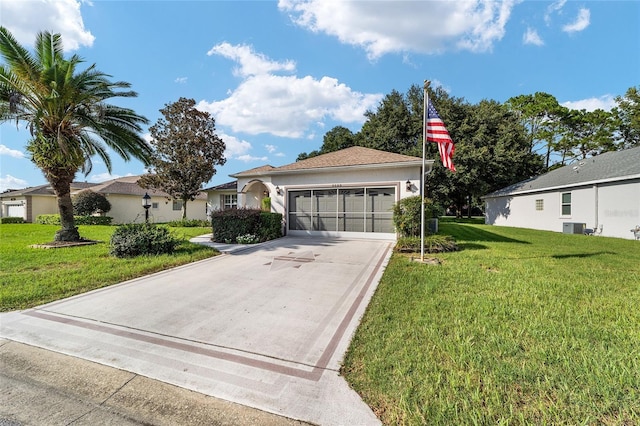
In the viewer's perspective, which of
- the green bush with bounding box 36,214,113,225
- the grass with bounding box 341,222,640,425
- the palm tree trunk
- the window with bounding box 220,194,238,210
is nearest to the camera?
the grass with bounding box 341,222,640,425

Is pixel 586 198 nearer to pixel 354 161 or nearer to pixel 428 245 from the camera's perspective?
pixel 428 245

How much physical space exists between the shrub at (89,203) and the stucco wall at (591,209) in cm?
3215

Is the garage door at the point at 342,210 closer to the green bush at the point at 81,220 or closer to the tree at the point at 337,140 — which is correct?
the green bush at the point at 81,220

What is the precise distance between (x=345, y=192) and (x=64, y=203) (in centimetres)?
1118

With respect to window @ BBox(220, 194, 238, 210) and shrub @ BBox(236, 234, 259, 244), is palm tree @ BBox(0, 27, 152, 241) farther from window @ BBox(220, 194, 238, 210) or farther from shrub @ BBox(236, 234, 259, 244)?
window @ BBox(220, 194, 238, 210)

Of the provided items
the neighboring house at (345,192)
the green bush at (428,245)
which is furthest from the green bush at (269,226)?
the green bush at (428,245)

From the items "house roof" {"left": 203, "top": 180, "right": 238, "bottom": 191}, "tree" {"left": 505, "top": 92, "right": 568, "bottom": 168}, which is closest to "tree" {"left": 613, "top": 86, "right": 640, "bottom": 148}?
"tree" {"left": 505, "top": 92, "right": 568, "bottom": 168}

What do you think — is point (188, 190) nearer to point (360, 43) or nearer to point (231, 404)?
point (360, 43)

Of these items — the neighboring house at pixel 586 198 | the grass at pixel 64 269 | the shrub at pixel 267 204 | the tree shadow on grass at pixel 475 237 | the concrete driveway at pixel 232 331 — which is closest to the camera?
the concrete driveway at pixel 232 331

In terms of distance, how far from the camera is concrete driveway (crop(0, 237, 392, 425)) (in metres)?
2.54

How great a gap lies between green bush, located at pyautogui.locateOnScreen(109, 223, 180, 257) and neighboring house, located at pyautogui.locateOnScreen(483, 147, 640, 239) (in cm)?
1939

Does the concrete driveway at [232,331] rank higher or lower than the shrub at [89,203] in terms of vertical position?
lower

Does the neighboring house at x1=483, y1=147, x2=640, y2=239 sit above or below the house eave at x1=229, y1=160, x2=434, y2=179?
below

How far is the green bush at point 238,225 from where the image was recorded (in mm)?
11062
